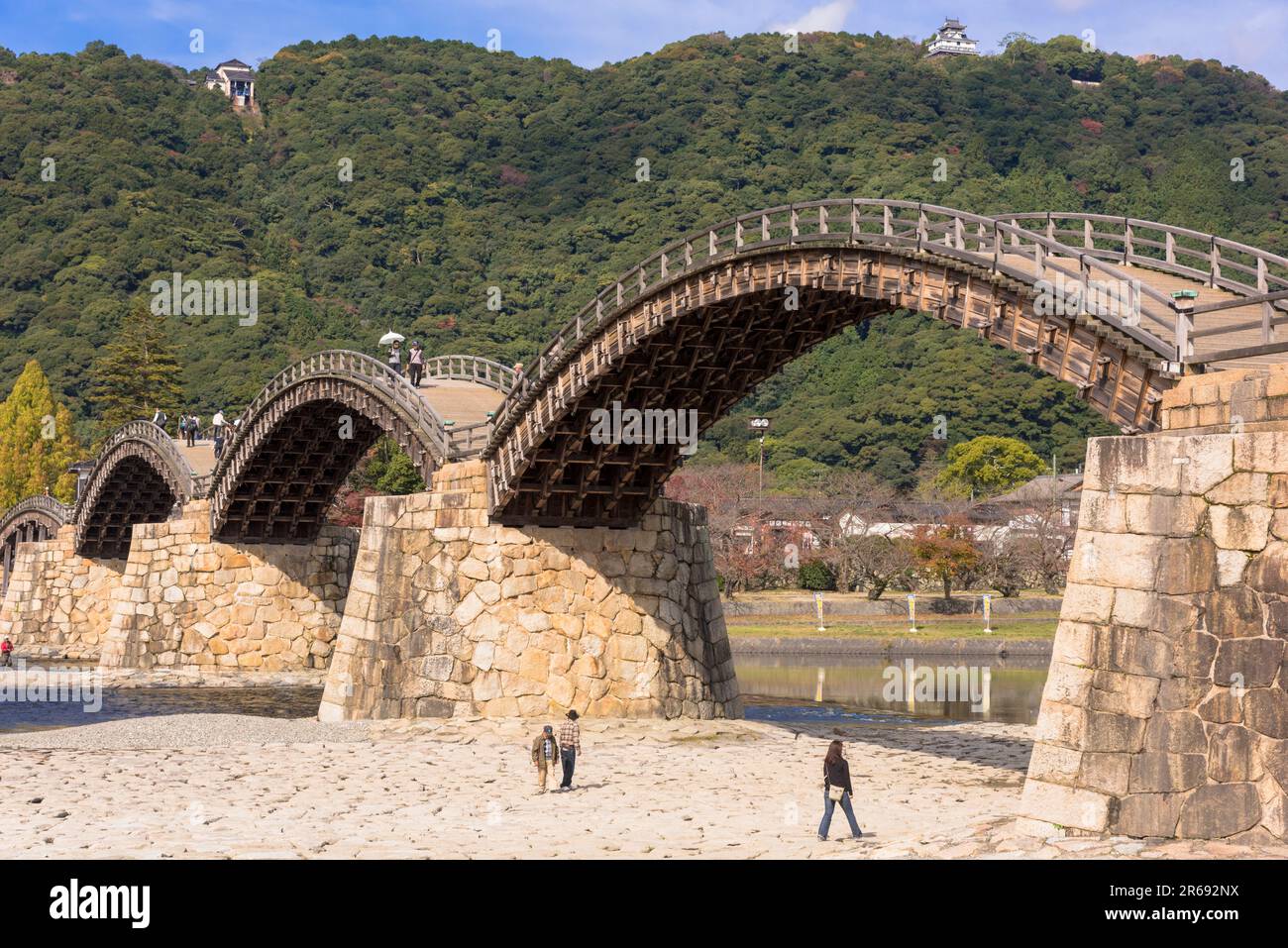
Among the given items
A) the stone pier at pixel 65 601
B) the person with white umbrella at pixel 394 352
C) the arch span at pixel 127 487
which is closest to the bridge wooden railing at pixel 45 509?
the stone pier at pixel 65 601

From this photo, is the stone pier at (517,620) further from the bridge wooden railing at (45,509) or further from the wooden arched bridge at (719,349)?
the bridge wooden railing at (45,509)

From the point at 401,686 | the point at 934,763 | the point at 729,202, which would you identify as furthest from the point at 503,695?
the point at 729,202

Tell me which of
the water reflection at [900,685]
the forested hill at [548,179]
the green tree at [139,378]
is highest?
the forested hill at [548,179]

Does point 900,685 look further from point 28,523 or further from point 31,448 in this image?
point 31,448

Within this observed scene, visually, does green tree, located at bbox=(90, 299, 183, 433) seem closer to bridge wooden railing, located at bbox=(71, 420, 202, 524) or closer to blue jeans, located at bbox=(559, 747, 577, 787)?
bridge wooden railing, located at bbox=(71, 420, 202, 524)

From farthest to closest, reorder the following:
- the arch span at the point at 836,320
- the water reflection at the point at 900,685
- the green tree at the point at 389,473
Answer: the green tree at the point at 389,473 < the water reflection at the point at 900,685 < the arch span at the point at 836,320

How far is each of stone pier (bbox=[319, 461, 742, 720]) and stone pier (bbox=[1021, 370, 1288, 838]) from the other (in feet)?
56.5

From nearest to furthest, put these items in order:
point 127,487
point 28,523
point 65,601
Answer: point 127,487 → point 65,601 → point 28,523

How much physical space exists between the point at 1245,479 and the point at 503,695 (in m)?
19.8

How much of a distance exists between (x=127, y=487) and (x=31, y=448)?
2892 cm

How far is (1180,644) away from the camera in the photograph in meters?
15.2

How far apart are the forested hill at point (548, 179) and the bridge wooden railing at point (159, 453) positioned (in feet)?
90.0

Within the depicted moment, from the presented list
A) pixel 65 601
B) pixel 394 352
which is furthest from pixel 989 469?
pixel 394 352

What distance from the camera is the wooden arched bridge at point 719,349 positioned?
18.4 meters
